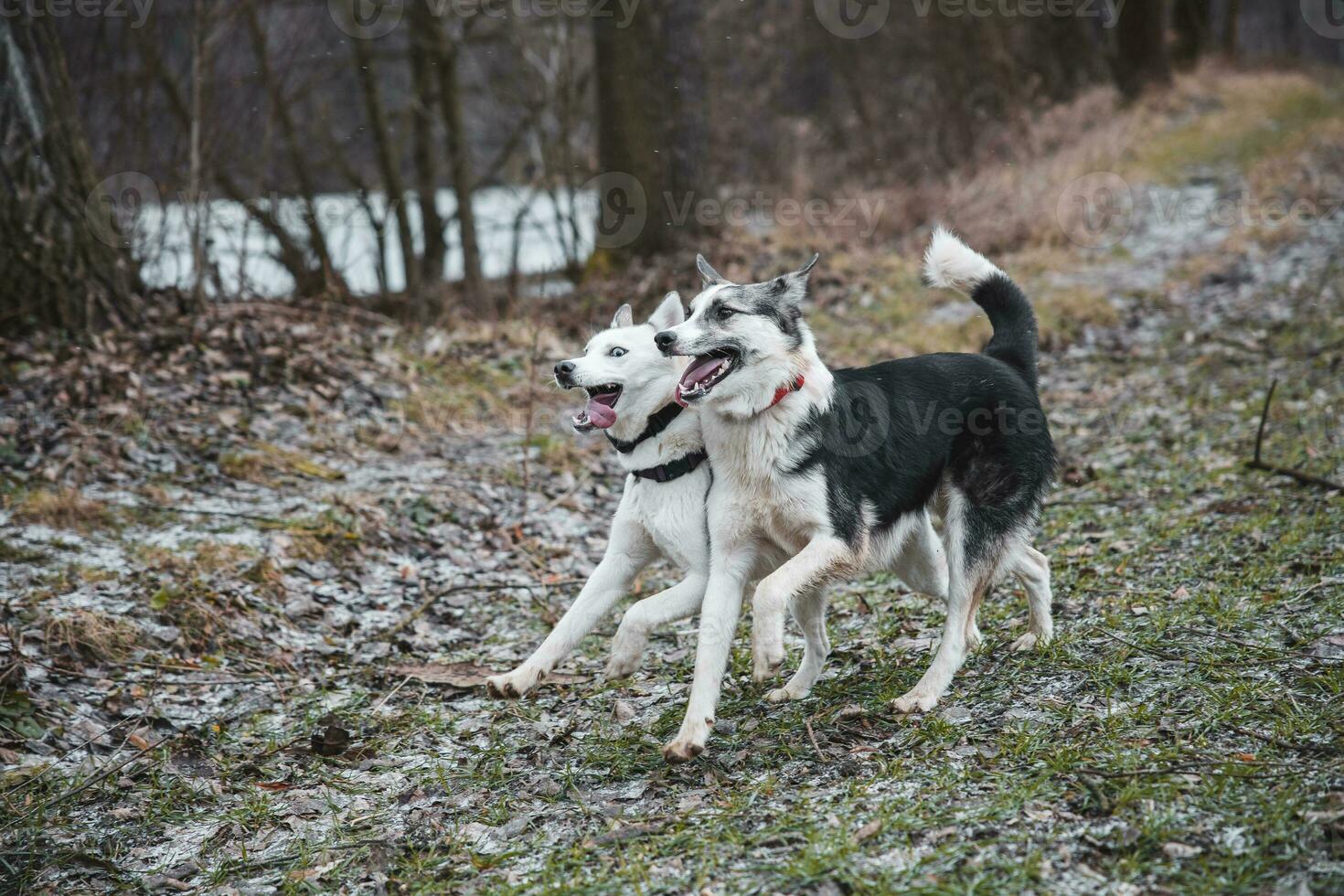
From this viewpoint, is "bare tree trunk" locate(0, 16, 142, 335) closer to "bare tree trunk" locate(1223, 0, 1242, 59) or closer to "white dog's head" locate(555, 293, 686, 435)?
"white dog's head" locate(555, 293, 686, 435)

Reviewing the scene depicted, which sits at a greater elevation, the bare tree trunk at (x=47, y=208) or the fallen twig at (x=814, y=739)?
the bare tree trunk at (x=47, y=208)

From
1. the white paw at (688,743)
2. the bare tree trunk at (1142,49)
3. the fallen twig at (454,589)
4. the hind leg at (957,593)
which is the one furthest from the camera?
the bare tree trunk at (1142,49)

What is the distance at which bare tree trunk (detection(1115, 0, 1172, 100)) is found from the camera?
21203 mm

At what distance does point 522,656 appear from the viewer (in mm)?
5172

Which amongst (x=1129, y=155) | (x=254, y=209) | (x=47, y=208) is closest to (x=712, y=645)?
(x=47, y=208)

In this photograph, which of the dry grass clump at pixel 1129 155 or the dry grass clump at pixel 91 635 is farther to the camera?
the dry grass clump at pixel 1129 155

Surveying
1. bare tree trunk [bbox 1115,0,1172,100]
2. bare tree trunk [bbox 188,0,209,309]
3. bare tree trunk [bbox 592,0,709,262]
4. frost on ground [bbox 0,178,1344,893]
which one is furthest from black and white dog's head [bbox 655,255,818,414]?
bare tree trunk [bbox 1115,0,1172,100]

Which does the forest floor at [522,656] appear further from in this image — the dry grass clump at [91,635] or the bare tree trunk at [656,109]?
the bare tree trunk at [656,109]

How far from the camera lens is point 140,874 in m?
3.45

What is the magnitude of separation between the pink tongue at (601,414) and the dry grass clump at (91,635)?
2.47 metres

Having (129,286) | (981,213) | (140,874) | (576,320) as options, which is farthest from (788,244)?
(140,874)

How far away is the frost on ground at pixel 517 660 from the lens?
3.14 meters

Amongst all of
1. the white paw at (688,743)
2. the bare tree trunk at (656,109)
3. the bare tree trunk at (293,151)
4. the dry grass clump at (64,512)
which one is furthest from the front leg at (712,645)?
the bare tree trunk at (656,109)

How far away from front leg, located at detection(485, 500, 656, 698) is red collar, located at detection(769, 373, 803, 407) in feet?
2.46
